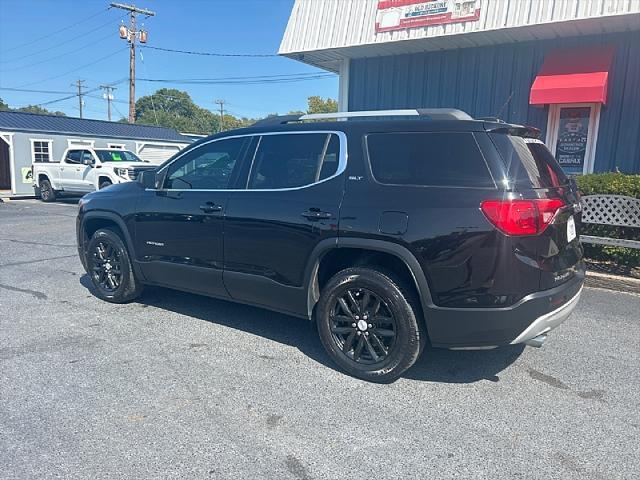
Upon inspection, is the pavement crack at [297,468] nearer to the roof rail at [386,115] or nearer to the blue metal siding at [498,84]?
the roof rail at [386,115]

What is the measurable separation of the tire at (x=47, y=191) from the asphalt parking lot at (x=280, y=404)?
14978 mm

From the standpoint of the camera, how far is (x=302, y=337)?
4.36 m

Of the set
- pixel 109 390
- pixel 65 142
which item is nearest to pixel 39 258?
pixel 109 390

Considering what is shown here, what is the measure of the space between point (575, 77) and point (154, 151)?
22.3m

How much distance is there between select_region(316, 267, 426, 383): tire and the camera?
3.32m

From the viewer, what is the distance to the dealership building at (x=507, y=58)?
8148mm

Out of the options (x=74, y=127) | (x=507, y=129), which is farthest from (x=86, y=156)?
(x=507, y=129)

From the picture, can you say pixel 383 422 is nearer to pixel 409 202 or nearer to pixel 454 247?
pixel 454 247

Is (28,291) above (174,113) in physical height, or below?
below

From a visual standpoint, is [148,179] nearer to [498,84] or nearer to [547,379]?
[547,379]

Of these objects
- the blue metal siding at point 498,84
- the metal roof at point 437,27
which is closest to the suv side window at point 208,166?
the metal roof at point 437,27

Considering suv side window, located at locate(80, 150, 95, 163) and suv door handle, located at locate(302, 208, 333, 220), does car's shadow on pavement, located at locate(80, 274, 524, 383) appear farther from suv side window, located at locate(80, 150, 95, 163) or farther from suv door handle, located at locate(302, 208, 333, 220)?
suv side window, located at locate(80, 150, 95, 163)

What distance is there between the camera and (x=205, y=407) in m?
3.10

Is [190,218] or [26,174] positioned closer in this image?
[190,218]
